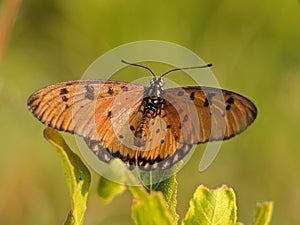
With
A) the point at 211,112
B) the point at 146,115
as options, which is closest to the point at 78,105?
the point at 146,115

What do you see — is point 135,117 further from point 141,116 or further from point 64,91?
point 64,91

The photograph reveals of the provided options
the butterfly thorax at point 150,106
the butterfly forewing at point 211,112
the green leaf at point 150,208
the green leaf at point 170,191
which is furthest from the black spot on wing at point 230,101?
the green leaf at point 150,208

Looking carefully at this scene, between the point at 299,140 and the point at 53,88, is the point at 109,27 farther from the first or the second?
the point at 53,88

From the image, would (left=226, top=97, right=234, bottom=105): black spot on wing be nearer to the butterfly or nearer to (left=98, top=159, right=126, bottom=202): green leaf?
the butterfly

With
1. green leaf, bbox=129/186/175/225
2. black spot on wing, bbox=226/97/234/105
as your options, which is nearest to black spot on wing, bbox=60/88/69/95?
black spot on wing, bbox=226/97/234/105

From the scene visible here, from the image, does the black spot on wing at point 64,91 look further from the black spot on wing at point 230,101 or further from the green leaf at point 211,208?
the green leaf at point 211,208

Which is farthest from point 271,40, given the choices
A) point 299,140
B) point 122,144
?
point 122,144
